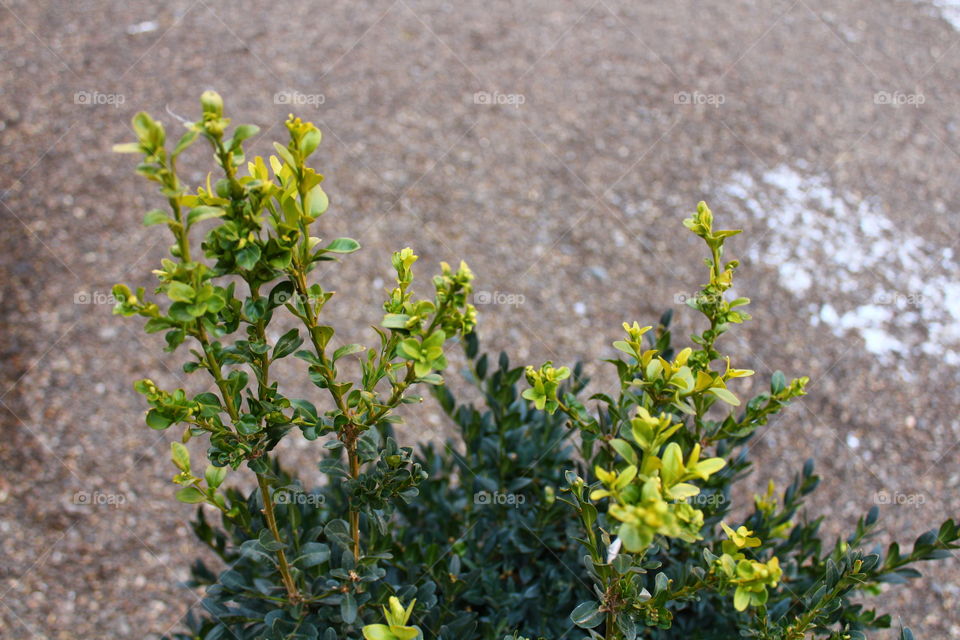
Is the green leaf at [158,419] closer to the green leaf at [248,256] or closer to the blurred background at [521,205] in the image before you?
the green leaf at [248,256]

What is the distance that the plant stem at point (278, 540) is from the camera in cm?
150

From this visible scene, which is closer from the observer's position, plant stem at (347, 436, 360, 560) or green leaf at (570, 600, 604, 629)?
green leaf at (570, 600, 604, 629)

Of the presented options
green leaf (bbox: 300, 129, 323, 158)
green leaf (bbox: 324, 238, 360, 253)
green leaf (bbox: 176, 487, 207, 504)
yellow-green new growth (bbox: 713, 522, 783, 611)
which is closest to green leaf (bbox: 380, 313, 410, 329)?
green leaf (bbox: 324, 238, 360, 253)

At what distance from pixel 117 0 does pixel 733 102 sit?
13.7ft

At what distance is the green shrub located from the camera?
3.92ft

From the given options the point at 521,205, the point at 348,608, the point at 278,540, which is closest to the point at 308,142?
the point at 278,540

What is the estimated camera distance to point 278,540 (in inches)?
59.4

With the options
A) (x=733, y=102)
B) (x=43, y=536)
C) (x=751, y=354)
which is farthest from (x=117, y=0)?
(x=751, y=354)

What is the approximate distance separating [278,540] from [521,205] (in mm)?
3068

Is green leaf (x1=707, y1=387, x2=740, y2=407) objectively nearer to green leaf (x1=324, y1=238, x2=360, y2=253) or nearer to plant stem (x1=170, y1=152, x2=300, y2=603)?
green leaf (x1=324, y1=238, x2=360, y2=253)

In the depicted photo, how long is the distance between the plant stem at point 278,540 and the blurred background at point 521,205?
5.01 feet

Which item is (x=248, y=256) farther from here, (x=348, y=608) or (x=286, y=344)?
(x=348, y=608)

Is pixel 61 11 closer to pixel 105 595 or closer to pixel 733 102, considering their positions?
pixel 105 595

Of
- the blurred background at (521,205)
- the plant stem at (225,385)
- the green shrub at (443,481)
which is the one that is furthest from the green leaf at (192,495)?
the blurred background at (521,205)
